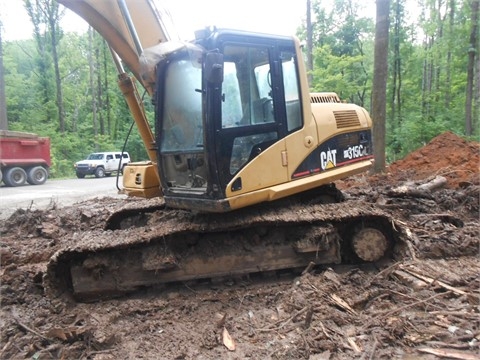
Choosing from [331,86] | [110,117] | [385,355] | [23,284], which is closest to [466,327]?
[385,355]

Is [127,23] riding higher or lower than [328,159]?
higher

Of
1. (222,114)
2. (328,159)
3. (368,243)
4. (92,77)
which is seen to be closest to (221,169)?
(222,114)

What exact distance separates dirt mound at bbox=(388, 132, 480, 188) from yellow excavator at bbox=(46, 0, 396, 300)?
4.72 m

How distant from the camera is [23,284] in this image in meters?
4.41

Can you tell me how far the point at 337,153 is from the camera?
199 inches

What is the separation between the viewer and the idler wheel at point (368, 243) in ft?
15.1

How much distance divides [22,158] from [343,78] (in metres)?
14.5

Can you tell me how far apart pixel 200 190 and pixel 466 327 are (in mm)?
2649

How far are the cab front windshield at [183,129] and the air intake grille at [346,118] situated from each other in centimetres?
193

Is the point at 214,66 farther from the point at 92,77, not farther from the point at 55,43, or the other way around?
the point at 92,77

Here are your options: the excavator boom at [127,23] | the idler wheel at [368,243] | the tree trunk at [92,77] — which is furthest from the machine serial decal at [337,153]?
the tree trunk at [92,77]

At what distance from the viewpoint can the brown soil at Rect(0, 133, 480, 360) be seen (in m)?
3.12

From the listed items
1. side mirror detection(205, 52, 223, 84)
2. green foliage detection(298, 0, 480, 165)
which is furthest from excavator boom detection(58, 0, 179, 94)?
green foliage detection(298, 0, 480, 165)

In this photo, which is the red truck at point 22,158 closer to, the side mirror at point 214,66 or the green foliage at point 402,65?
the green foliage at point 402,65
